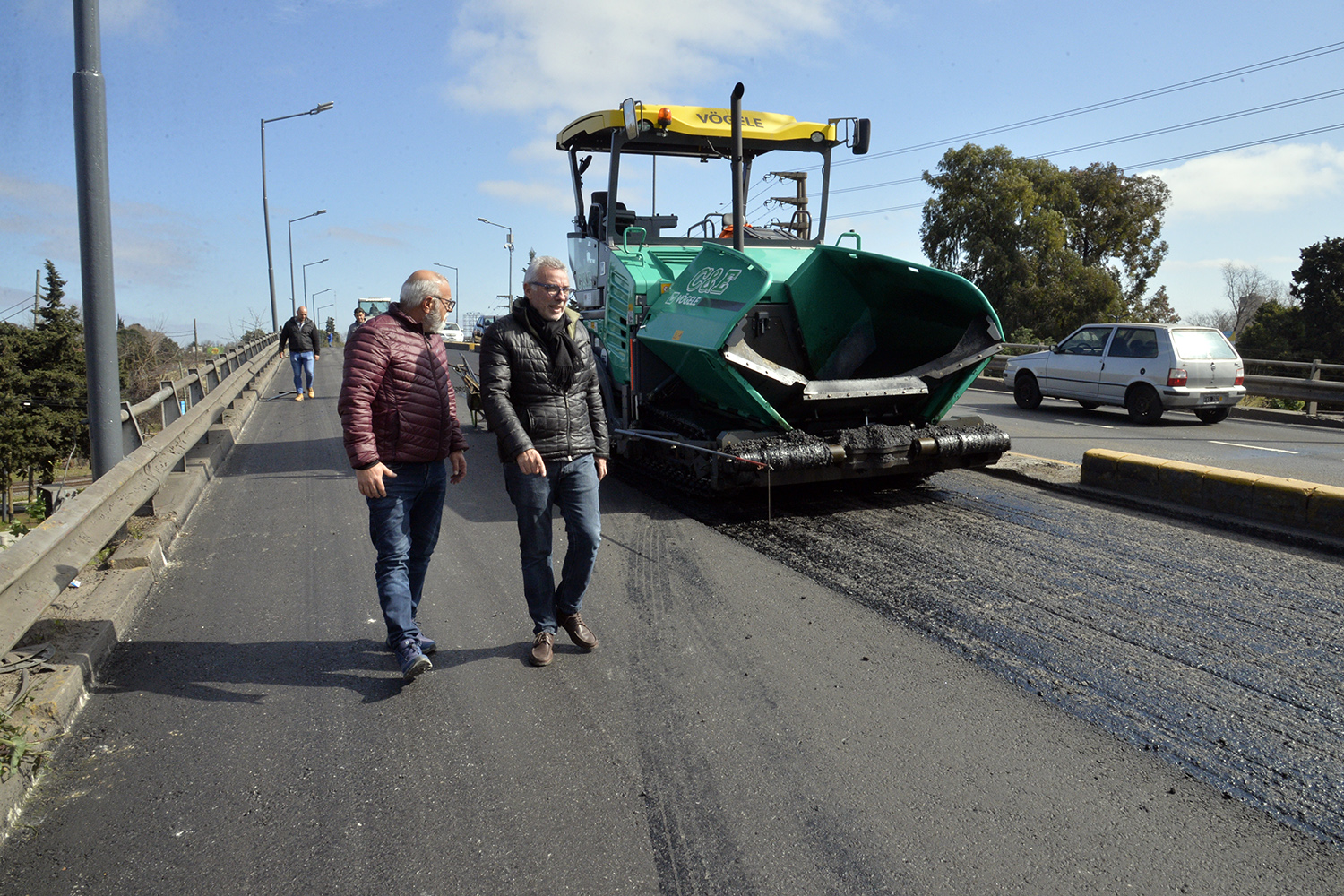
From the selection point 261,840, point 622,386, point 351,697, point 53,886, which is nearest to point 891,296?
point 622,386

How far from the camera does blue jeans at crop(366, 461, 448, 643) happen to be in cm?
379

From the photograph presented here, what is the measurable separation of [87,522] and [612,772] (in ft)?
9.47

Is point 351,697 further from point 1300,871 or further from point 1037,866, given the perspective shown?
point 1300,871

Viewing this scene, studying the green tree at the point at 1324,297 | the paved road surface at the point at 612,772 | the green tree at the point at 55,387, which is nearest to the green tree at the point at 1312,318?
the green tree at the point at 1324,297

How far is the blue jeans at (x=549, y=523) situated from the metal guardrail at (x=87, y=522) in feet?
6.01

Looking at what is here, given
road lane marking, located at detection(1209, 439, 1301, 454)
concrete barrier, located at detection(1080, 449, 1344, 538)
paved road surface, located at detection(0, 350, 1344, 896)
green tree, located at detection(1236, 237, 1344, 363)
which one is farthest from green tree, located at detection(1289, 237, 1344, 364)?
paved road surface, located at detection(0, 350, 1344, 896)

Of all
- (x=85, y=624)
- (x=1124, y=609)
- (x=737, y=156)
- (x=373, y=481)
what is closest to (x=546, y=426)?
(x=373, y=481)

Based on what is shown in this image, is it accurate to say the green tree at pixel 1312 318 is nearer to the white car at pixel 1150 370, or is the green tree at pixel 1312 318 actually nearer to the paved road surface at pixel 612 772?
the white car at pixel 1150 370

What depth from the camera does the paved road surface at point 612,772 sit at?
2477 mm

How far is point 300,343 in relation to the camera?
16.5 meters

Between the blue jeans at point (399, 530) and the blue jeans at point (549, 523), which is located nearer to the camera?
the blue jeans at point (399, 530)

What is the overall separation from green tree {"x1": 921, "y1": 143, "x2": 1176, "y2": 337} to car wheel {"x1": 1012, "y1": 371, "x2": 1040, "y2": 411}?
17.9 meters

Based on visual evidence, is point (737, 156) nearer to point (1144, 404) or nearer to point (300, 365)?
point (1144, 404)

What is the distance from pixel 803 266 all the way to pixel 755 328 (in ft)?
2.04
